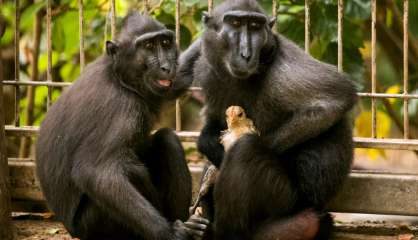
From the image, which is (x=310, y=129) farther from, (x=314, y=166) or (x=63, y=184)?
(x=63, y=184)

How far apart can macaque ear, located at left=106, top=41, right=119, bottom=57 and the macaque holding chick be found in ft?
3.06

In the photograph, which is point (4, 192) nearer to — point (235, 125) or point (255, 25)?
point (235, 125)

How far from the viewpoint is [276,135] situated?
6.62 metres

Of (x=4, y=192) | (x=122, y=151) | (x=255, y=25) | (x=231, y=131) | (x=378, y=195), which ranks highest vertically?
(x=255, y=25)

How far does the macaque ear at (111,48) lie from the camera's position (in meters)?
6.59

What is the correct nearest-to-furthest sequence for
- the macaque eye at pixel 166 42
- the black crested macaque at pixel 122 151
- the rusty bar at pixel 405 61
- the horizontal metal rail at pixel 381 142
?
the black crested macaque at pixel 122 151, the macaque eye at pixel 166 42, the rusty bar at pixel 405 61, the horizontal metal rail at pixel 381 142

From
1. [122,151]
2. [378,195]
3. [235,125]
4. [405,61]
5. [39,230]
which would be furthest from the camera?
[39,230]

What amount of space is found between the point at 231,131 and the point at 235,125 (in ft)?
0.17

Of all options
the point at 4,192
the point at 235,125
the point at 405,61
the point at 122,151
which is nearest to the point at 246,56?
the point at 235,125

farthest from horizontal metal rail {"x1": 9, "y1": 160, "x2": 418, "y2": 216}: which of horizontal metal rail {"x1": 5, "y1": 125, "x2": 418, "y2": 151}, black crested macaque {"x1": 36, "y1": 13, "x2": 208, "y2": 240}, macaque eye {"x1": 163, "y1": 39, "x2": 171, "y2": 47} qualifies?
macaque eye {"x1": 163, "y1": 39, "x2": 171, "y2": 47}

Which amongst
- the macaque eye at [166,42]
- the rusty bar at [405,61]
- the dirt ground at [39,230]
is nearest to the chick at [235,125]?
the macaque eye at [166,42]

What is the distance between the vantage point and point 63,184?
6.53 m

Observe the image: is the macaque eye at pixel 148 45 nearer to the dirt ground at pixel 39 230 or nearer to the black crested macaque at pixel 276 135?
the black crested macaque at pixel 276 135

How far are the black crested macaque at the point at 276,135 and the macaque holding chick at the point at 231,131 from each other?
0.31 feet
